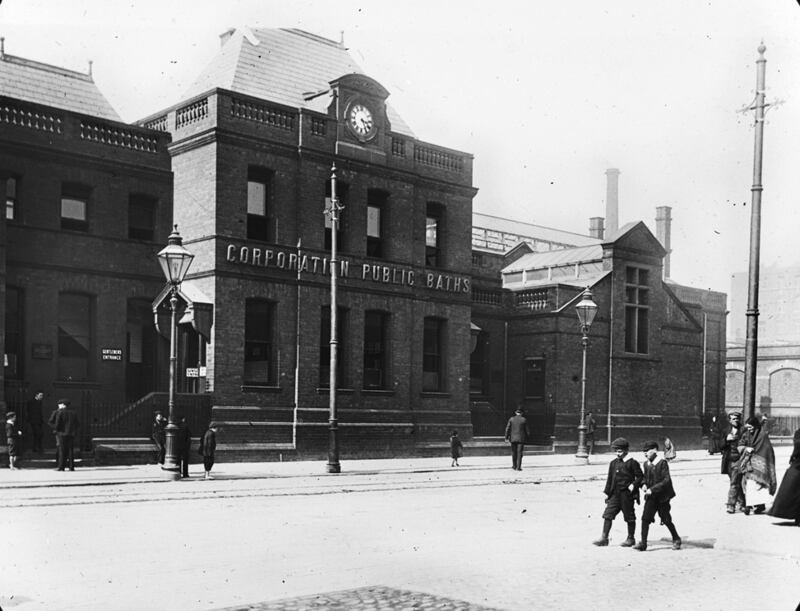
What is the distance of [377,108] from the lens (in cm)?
3048

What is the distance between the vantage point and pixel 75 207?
26.5 metres

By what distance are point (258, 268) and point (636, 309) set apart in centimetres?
1735

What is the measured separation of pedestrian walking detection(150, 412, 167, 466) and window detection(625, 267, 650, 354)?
67.6 feet

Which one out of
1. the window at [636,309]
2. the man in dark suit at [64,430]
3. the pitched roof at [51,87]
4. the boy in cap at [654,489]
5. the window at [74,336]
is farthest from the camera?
the window at [636,309]

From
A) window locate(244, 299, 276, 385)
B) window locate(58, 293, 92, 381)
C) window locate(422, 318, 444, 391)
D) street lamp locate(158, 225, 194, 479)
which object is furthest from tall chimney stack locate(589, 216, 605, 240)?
street lamp locate(158, 225, 194, 479)

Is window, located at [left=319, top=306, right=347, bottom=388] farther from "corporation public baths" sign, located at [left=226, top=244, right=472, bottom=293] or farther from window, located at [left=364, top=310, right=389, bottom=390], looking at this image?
"corporation public baths" sign, located at [left=226, top=244, right=472, bottom=293]

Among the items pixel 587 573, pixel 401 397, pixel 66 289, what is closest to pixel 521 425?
pixel 401 397

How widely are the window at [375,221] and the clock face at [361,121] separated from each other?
6.15ft

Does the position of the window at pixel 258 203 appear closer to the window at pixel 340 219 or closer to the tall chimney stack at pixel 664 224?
the window at pixel 340 219

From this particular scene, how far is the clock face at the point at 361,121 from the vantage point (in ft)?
97.8

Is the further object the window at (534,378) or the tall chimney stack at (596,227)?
the tall chimney stack at (596,227)

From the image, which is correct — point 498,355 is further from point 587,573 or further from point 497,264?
point 587,573

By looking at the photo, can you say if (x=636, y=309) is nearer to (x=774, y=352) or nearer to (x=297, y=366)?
(x=297, y=366)

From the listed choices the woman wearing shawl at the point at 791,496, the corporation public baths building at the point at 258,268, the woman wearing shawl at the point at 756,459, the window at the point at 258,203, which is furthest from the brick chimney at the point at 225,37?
the woman wearing shawl at the point at 791,496
